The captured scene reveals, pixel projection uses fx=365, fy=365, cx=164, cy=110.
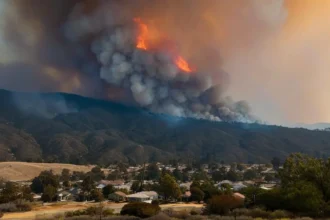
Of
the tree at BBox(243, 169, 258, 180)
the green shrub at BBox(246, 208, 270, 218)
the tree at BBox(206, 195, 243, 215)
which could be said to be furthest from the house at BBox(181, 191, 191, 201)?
the tree at BBox(243, 169, 258, 180)

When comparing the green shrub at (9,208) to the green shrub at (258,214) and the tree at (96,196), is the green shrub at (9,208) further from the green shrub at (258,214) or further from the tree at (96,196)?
the green shrub at (258,214)

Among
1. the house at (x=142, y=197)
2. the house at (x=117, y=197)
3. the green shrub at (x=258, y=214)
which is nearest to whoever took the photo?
the green shrub at (x=258, y=214)

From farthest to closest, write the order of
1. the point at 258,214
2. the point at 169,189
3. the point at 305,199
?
the point at 169,189 → the point at 305,199 → the point at 258,214

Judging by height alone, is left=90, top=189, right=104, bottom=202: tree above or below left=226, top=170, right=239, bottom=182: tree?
below

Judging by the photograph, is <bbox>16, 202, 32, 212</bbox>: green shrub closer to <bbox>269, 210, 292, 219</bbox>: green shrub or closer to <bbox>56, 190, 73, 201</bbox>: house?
<bbox>56, 190, 73, 201</bbox>: house

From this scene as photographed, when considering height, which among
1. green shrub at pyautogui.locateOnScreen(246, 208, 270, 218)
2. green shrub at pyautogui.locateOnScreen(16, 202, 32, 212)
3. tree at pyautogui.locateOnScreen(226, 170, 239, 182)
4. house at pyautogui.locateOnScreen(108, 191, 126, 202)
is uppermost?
tree at pyautogui.locateOnScreen(226, 170, 239, 182)

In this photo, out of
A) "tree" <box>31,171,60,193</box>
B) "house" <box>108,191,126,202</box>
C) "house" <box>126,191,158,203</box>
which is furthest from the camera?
"tree" <box>31,171,60,193</box>

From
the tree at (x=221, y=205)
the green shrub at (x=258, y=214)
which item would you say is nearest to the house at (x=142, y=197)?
the tree at (x=221, y=205)

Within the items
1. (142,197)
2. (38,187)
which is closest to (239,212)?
(142,197)

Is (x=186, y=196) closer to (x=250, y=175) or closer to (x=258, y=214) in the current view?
(x=258, y=214)

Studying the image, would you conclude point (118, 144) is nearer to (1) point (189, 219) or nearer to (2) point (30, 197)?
(2) point (30, 197)

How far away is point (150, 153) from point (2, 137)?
7087 centimetres

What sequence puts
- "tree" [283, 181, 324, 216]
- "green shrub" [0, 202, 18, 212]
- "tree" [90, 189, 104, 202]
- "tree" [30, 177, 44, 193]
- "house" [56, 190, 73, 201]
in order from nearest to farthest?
"tree" [283, 181, 324, 216] < "green shrub" [0, 202, 18, 212] < "tree" [90, 189, 104, 202] < "house" [56, 190, 73, 201] < "tree" [30, 177, 44, 193]

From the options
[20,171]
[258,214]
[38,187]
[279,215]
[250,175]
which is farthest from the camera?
[20,171]
